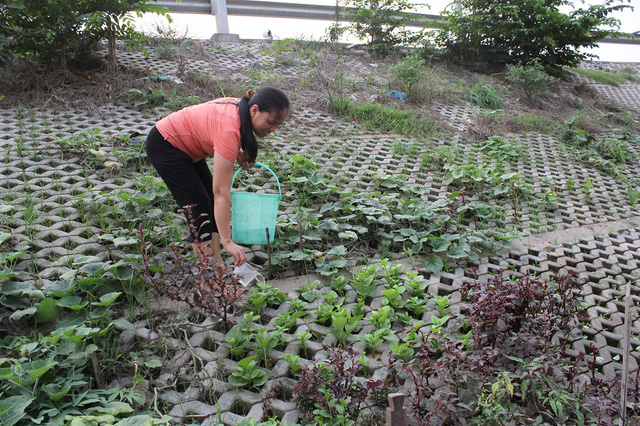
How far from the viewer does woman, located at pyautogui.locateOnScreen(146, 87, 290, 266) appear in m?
2.36

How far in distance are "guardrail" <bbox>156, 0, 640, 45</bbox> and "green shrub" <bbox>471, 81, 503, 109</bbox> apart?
2.37 m

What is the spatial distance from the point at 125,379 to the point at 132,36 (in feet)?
15.2

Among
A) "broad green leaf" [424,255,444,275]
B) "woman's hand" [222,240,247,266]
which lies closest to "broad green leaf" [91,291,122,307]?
"woman's hand" [222,240,247,266]

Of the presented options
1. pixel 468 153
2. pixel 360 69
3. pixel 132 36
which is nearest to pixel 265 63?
pixel 360 69

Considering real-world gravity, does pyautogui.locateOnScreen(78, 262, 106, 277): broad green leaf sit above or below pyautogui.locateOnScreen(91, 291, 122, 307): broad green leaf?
above

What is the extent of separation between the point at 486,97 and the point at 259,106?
603 centimetres

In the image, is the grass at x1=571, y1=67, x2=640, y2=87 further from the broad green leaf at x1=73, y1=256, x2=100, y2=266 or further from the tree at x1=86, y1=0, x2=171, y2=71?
the broad green leaf at x1=73, y1=256, x2=100, y2=266

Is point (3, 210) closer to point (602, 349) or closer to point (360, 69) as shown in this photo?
point (602, 349)

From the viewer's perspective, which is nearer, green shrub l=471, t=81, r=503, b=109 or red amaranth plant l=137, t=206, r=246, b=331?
red amaranth plant l=137, t=206, r=246, b=331

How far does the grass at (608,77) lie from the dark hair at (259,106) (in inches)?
397

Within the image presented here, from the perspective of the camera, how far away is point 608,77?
10.3 m

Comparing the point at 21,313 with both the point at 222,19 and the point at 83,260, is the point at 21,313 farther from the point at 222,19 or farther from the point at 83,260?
the point at 222,19

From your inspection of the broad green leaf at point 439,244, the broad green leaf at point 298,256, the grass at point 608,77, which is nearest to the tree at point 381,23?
the grass at point 608,77

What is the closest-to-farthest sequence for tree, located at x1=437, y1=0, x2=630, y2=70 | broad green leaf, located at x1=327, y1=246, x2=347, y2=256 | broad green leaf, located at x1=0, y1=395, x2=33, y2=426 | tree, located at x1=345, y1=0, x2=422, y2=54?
broad green leaf, located at x1=0, y1=395, x2=33, y2=426
broad green leaf, located at x1=327, y1=246, x2=347, y2=256
tree, located at x1=437, y1=0, x2=630, y2=70
tree, located at x1=345, y1=0, x2=422, y2=54
